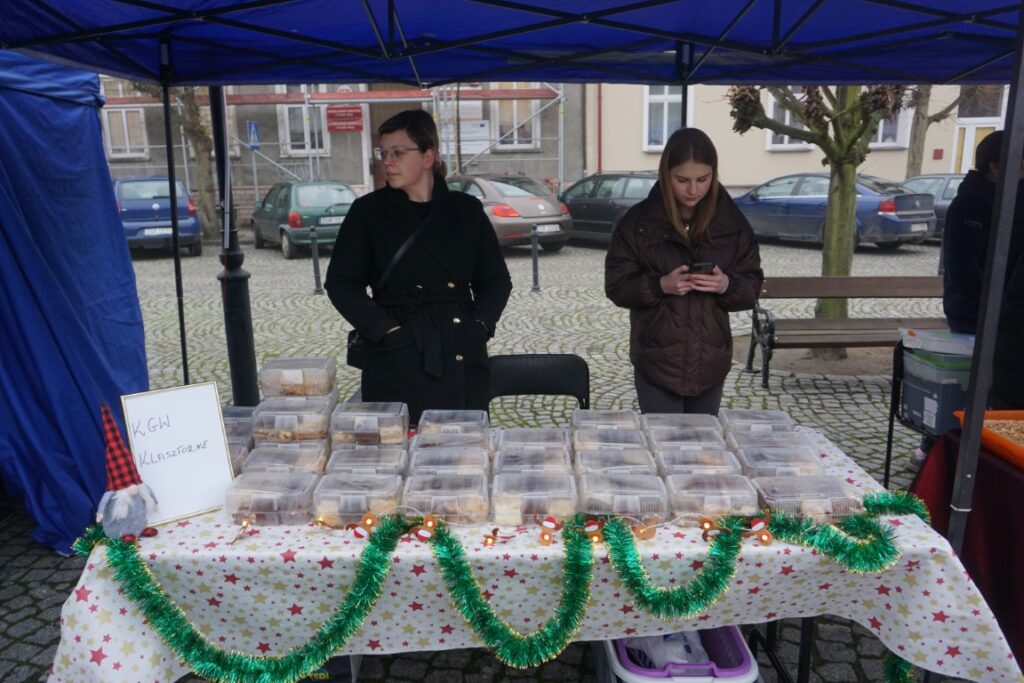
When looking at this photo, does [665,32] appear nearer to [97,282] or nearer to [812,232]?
[97,282]

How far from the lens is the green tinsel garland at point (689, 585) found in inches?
69.9

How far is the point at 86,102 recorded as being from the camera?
3.75 m

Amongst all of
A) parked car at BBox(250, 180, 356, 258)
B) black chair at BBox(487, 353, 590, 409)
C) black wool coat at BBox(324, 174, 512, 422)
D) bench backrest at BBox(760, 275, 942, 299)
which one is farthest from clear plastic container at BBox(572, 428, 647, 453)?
parked car at BBox(250, 180, 356, 258)

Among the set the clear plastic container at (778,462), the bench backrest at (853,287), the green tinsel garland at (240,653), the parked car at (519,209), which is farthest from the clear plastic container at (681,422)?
the parked car at (519,209)

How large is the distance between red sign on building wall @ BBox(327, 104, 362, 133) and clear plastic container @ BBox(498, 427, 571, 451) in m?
18.8

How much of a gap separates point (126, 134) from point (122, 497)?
21318mm

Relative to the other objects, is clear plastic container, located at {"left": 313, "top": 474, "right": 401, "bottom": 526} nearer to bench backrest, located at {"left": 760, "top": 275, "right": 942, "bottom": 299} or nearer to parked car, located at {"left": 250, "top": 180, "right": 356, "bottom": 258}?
→ bench backrest, located at {"left": 760, "top": 275, "right": 942, "bottom": 299}

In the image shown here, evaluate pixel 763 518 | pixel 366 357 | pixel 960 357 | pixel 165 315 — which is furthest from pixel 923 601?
pixel 165 315

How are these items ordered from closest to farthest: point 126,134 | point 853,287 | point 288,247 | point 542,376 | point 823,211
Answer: point 542,376, point 853,287, point 823,211, point 288,247, point 126,134

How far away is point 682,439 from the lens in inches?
88.0

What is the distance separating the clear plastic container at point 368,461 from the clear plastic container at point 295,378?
0.28 m

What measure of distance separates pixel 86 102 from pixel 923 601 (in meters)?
4.03

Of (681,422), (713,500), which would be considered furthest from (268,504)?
(681,422)

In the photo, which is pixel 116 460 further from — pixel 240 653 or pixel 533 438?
pixel 533 438
